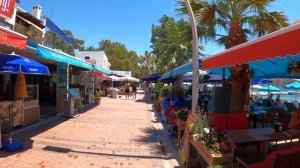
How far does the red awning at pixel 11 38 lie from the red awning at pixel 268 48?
441 centimetres

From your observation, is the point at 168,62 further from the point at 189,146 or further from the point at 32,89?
the point at 189,146

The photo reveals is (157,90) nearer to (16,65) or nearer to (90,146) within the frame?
(90,146)

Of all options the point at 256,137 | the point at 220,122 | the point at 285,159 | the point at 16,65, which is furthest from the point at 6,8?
the point at 285,159

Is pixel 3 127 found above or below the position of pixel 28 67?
below

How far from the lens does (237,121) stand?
7.25 meters

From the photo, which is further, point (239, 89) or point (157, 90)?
point (157, 90)

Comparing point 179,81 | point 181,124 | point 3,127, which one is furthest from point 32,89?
point 179,81

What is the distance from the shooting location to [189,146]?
611cm

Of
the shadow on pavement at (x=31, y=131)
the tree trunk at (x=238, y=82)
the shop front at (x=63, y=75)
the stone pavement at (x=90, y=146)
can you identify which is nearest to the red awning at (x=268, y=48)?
the stone pavement at (x=90, y=146)

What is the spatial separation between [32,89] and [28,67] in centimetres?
368

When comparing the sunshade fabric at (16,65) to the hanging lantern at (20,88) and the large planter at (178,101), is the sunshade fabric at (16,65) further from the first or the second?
the large planter at (178,101)

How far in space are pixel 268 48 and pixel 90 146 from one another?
5.66m

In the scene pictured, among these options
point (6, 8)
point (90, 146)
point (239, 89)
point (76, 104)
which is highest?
point (6, 8)

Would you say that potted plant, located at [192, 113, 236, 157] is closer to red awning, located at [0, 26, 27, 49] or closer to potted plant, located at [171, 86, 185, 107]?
red awning, located at [0, 26, 27, 49]
